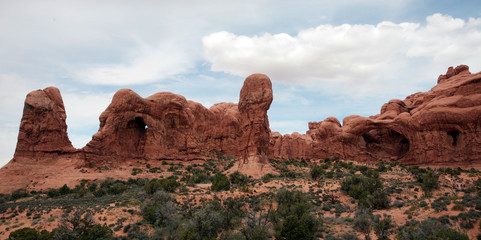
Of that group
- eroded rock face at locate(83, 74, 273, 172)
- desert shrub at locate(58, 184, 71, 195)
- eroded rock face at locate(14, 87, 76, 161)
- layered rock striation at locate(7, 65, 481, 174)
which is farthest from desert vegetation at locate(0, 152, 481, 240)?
eroded rock face at locate(14, 87, 76, 161)

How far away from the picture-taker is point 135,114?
4338 cm

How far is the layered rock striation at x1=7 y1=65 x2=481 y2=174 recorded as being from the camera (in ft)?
127

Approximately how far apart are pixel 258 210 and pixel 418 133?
1243 inches

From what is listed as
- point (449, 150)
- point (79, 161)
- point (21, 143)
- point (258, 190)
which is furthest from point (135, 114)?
point (449, 150)

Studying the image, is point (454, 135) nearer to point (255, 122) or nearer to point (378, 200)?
point (378, 200)

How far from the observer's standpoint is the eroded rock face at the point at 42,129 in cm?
3781

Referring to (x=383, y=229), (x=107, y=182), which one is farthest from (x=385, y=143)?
(x=107, y=182)

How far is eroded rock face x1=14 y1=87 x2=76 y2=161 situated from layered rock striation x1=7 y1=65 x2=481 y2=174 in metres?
0.10

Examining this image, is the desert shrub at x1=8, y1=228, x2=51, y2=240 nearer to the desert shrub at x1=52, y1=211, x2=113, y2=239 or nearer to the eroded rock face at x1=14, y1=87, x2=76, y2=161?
the desert shrub at x1=52, y1=211, x2=113, y2=239

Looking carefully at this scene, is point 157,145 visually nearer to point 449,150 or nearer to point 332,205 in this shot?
point 332,205

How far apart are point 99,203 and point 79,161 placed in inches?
584

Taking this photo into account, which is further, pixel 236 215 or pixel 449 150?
pixel 449 150

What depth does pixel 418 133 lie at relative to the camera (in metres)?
43.8

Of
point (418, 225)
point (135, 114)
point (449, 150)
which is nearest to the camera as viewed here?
point (418, 225)
